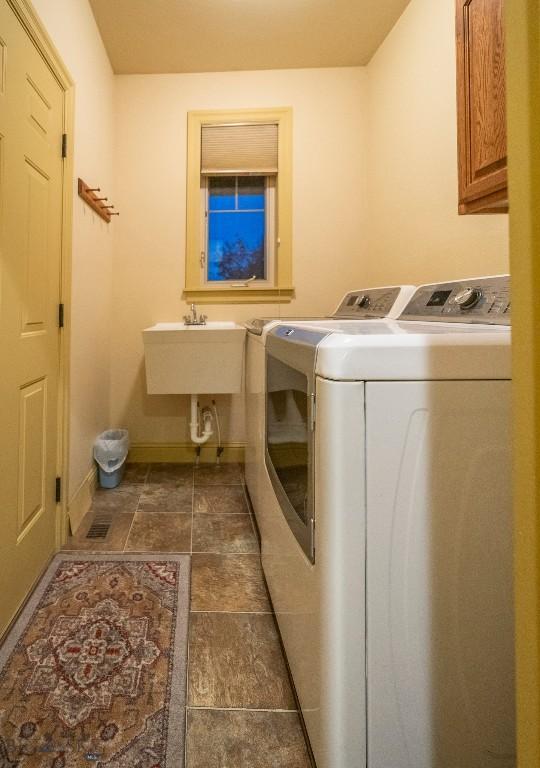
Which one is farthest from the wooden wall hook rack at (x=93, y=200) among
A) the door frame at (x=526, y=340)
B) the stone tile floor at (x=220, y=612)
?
the door frame at (x=526, y=340)

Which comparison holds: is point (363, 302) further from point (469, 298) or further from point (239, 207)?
point (239, 207)

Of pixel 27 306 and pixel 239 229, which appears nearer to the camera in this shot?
pixel 27 306

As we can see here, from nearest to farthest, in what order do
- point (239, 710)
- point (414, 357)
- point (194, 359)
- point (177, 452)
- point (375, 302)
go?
point (414, 357) < point (239, 710) < point (375, 302) < point (194, 359) < point (177, 452)

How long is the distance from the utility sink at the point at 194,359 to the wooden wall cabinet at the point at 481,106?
1.34 metres

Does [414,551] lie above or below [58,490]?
above

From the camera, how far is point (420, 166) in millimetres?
2082

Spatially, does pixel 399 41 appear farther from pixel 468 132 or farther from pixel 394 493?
pixel 394 493

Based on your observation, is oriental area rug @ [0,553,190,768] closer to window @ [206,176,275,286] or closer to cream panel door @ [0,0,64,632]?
cream panel door @ [0,0,64,632]

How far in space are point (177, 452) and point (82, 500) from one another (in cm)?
88

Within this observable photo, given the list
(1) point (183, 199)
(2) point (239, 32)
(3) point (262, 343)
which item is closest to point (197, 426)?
(3) point (262, 343)

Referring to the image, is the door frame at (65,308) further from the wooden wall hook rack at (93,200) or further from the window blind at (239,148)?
the window blind at (239,148)

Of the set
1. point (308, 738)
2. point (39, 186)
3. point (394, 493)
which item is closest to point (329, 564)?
point (394, 493)

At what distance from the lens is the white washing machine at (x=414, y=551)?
0.70 metres

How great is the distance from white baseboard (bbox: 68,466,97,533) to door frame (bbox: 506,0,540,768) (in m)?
1.83
